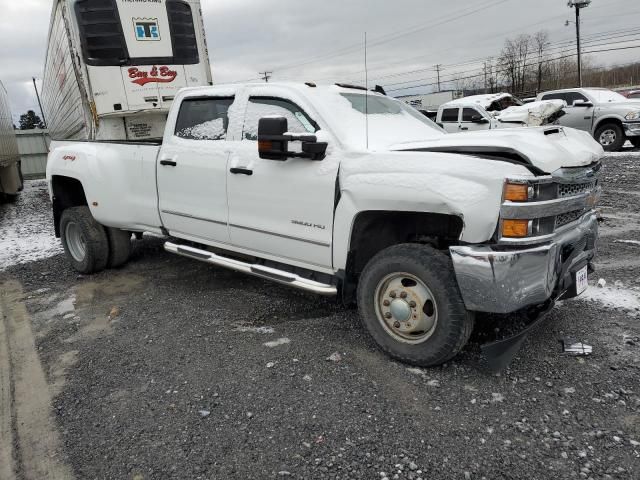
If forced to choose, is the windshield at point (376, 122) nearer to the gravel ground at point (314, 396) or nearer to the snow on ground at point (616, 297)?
the gravel ground at point (314, 396)

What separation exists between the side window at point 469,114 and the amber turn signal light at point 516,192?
12.6m

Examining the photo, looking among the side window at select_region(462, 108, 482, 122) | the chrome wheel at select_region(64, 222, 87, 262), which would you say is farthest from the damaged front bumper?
the chrome wheel at select_region(64, 222, 87, 262)

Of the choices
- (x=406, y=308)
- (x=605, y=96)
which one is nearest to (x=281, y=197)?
(x=406, y=308)

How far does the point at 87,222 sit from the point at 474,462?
488 cm

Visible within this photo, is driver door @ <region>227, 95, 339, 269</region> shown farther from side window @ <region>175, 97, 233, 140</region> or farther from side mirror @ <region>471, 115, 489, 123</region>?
side mirror @ <region>471, 115, 489, 123</region>

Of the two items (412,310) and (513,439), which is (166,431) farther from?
(513,439)

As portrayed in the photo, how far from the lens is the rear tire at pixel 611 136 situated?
13469 millimetres

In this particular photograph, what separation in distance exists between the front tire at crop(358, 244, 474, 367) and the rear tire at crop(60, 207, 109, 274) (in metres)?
3.59

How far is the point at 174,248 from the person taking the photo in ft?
16.2

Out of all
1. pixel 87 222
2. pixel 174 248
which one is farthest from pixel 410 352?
pixel 87 222

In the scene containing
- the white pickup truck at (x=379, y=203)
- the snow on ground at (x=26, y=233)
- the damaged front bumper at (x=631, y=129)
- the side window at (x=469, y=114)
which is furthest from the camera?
the side window at (x=469, y=114)

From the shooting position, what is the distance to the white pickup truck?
9.38 ft

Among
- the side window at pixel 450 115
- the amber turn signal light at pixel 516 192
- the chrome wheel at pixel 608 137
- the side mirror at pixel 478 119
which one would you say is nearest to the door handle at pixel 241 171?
the amber turn signal light at pixel 516 192

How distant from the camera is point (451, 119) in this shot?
1521 centimetres
